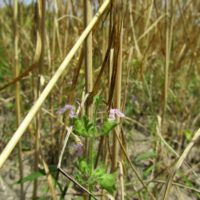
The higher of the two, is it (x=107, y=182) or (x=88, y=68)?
(x=88, y=68)

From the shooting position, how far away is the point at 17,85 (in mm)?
888

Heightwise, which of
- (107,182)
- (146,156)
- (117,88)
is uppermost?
(117,88)

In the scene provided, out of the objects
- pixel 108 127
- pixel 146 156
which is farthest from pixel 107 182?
pixel 146 156

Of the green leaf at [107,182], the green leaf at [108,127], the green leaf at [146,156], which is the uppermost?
the green leaf at [108,127]

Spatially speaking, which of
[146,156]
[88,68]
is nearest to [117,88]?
[88,68]

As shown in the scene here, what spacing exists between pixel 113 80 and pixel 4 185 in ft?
2.22

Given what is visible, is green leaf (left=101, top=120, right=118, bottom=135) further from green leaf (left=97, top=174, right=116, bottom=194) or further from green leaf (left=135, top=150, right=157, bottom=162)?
green leaf (left=135, top=150, right=157, bottom=162)

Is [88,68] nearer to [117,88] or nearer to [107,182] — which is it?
[117,88]

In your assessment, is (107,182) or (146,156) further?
(146,156)

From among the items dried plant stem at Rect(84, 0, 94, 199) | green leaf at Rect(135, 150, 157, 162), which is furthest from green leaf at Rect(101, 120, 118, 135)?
green leaf at Rect(135, 150, 157, 162)

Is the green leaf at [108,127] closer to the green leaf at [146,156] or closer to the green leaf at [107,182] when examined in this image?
the green leaf at [107,182]

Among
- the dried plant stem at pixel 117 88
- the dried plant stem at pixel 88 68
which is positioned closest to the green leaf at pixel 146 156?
the dried plant stem at pixel 117 88

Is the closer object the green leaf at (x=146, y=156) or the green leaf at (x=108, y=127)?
the green leaf at (x=108, y=127)

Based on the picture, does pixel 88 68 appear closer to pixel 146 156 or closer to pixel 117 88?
pixel 117 88
